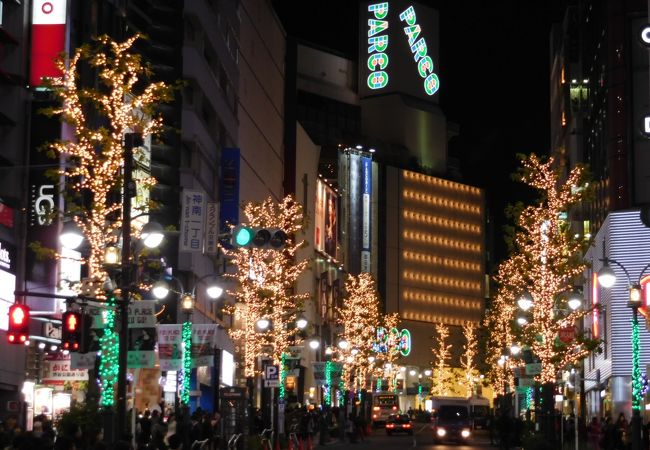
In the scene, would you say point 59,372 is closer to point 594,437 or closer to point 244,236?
point 244,236

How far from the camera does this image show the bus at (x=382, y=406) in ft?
338

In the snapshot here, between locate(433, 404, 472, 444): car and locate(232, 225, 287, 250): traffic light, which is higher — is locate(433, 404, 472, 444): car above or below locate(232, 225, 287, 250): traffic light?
below

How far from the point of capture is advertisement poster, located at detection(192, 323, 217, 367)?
41844 mm

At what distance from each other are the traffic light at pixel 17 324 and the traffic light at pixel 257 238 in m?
4.61

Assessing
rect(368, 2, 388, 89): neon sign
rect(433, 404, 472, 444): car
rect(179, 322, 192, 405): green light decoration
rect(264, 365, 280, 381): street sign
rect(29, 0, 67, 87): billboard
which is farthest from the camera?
rect(368, 2, 388, 89): neon sign

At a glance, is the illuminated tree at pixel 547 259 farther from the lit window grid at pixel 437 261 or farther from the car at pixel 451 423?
the lit window grid at pixel 437 261

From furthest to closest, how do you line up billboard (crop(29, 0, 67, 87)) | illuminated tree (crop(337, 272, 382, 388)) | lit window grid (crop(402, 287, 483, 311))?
lit window grid (crop(402, 287, 483, 311))
illuminated tree (crop(337, 272, 382, 388))
billboard (crop(29, 0, 67, 87))

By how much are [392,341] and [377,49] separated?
2185 inches

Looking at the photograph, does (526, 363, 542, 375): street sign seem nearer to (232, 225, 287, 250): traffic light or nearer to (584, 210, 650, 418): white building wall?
(584, 210, 650, 418): white building wall

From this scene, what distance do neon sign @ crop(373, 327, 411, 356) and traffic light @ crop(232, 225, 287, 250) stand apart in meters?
90.0

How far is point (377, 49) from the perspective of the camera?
187m

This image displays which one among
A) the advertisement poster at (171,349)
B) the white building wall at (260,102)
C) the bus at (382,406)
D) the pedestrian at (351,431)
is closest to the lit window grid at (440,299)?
the bus at (382,406)

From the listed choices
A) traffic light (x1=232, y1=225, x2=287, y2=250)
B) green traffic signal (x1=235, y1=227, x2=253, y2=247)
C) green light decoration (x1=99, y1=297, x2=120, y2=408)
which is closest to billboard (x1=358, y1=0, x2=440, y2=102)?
green light decoration (x1=99, y1=297, x2=120, y2=408)

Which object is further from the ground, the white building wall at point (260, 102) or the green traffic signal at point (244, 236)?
the white building wall at point (260, 102)
